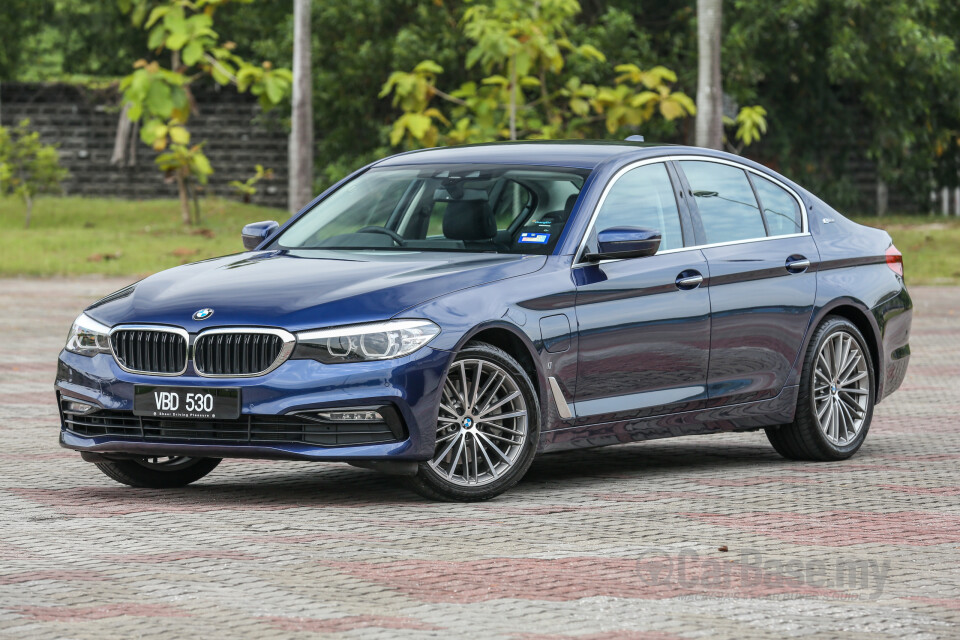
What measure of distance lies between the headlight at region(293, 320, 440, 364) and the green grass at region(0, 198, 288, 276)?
1984 centimetres

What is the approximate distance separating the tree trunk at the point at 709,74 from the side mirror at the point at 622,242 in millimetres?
17994

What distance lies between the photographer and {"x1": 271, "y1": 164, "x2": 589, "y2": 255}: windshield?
888 centimetres

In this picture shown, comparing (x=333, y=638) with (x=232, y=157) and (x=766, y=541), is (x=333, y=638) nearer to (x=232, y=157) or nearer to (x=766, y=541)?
(x=766, y=541)

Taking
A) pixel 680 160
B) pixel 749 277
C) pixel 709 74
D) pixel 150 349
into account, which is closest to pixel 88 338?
pixel 150 349

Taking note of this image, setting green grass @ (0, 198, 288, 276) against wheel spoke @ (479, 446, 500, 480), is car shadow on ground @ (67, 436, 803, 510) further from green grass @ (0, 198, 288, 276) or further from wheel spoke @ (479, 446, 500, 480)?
green grass @ (0, 198, 288, 276)

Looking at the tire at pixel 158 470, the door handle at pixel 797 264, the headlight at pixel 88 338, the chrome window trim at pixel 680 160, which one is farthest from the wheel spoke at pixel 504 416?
the door handle at pixel 797 264

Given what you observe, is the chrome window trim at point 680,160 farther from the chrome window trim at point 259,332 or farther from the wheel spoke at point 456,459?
the chrome window trim at point 259,332

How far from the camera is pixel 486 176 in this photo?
30.2 ft

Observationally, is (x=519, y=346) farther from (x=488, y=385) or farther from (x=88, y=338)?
(x=88, y=338)

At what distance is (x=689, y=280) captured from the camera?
9109 millimetres

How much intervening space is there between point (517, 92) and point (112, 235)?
7.88 metres

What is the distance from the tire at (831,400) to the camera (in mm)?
9922

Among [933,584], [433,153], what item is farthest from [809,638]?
[433,153]

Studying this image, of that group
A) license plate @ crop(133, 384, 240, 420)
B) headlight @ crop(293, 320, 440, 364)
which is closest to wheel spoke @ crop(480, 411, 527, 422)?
headlight @ crop(293, 320, 440, 364)
